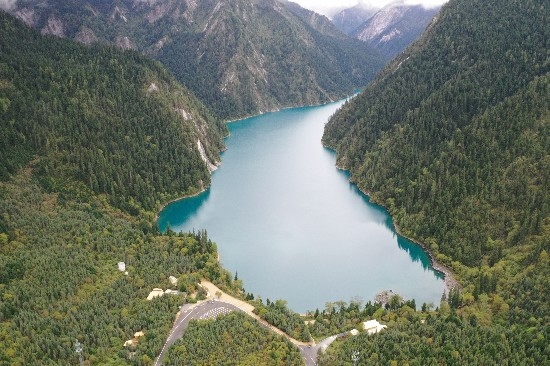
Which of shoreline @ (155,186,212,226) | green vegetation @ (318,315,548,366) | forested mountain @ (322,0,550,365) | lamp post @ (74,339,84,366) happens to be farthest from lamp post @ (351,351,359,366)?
shoreline @ (155,186,212,226)

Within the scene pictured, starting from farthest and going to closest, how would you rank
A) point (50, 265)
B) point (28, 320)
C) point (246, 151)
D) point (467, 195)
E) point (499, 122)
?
point (246, 151), point (499, 122), point (467, 195), point (50, 265), point (28, 320)

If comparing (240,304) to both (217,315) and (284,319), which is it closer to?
(217,315)

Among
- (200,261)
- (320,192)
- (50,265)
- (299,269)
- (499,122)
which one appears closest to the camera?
(50,265)

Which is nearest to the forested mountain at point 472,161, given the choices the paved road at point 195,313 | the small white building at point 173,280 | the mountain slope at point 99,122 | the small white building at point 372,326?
the small white building at point 372,326

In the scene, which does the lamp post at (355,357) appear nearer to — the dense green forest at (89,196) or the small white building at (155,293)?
the dense green forest at (89,196)

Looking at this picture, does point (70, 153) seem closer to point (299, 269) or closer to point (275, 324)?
point (299, 269)

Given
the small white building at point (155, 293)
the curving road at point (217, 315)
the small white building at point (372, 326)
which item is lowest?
the curving road at point (217, 315)

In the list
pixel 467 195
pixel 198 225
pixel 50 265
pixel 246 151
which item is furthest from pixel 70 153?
pixel 467 195
